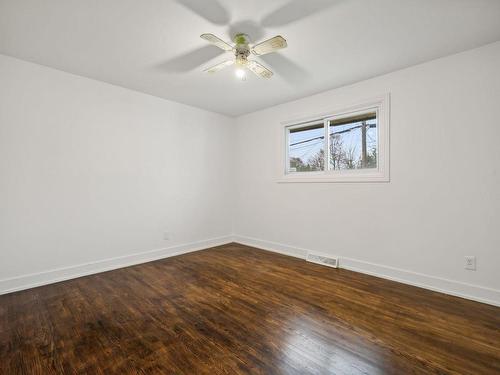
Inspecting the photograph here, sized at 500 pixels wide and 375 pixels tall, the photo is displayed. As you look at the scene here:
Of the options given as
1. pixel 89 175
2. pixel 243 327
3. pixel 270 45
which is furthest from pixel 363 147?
pixel 89 175

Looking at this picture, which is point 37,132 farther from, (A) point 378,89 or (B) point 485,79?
(B) point 485,79

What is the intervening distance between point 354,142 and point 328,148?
36 centimetres

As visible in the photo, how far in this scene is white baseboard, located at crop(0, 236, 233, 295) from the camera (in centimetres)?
249

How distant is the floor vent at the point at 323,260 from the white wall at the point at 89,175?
1812 mm

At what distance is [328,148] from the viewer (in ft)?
11.5

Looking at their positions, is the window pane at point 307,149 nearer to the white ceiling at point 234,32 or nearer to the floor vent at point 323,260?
the white ceiling at point 234,32

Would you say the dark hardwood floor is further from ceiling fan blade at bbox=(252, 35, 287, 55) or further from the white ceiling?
the white ceiling

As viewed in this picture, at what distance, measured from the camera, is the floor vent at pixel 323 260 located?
3.24m

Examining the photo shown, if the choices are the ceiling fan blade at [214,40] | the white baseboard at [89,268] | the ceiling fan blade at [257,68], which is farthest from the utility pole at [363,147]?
the white baseboard at [89,268]

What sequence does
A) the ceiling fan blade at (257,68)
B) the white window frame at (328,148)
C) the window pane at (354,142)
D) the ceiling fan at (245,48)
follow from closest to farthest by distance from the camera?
the ceiling fan at (245,48), the ceiling fan blade at (257,68), the white window frame at (328,148), the window pane at (354,142)

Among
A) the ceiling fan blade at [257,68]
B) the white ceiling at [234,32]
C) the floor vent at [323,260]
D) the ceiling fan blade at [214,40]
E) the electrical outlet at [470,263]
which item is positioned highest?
the white ceiling at [234,32]

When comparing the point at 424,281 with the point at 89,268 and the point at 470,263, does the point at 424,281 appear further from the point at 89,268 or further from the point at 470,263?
the point at 89,268

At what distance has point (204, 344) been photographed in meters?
1.65

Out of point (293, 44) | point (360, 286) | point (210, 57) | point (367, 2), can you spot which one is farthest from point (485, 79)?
Result: point (210, 57)
